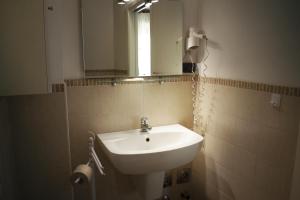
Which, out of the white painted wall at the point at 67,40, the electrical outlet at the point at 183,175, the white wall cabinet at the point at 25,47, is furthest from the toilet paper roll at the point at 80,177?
the electrical outlet at the point at 183,175

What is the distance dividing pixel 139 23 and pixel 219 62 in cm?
67

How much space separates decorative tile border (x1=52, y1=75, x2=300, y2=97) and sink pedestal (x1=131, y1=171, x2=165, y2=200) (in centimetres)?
70

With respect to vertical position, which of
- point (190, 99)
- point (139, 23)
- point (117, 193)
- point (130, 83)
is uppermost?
point (139, 23)

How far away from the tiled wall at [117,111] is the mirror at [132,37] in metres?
0.14

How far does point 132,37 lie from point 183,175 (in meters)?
1.29

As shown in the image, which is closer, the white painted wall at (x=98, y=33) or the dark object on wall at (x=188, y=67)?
the white painted wall at (x=98, y=33)

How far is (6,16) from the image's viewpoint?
109 centimetres

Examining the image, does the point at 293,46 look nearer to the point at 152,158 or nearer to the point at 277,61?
the point at 277,61

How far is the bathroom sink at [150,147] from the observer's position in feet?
4.45

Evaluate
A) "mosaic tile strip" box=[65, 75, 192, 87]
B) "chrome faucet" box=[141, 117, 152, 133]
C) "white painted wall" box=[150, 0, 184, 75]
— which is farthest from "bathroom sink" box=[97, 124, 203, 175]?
Result: "white painted wall" box=[150, 0, 184, 75]

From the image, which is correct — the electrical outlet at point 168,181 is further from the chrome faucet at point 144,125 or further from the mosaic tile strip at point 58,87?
the mosaic tile strip at point 58,87

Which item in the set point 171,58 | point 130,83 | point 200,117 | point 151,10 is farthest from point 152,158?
point 151,10

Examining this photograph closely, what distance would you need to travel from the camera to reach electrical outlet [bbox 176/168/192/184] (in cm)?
205

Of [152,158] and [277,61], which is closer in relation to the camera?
[277,61]
